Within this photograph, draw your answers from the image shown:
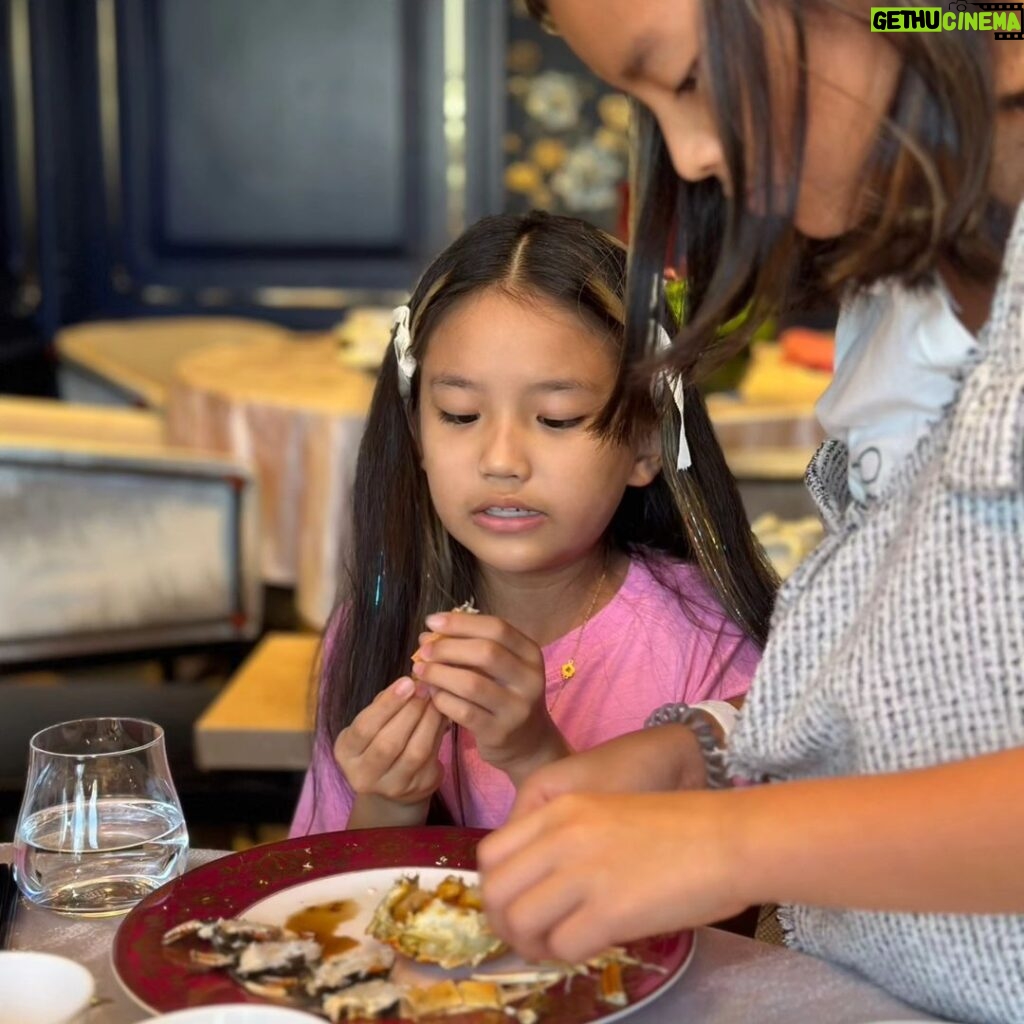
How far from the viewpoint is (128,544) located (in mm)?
3574

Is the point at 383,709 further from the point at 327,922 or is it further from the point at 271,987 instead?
the point at 271,987

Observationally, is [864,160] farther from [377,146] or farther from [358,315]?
[377,146]

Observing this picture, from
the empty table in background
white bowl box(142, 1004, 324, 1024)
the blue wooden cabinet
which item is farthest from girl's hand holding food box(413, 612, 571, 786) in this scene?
the blue wooden cabinet

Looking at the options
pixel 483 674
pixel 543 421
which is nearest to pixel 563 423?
pixel 543 421

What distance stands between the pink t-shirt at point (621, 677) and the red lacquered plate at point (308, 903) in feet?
1.39

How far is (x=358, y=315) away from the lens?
4.82m

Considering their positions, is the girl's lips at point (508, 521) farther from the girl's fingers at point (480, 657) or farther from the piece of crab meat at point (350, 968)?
the piece of crab meat at point (350, 968)

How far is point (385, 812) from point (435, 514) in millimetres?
361

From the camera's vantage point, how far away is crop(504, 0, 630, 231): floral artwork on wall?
659 cm

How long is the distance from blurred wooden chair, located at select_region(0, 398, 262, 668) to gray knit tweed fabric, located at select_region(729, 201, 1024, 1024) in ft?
8.71

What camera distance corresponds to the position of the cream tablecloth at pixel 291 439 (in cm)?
402

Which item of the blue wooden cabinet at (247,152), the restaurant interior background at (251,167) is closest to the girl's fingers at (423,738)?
the restaurant interior background at (251,167)

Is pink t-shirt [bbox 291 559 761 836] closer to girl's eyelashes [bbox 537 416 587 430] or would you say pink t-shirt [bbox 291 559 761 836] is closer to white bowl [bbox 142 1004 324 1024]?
girl's eyelashes [bbox 537 416 587 430]

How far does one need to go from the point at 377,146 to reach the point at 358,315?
7.14 feet
